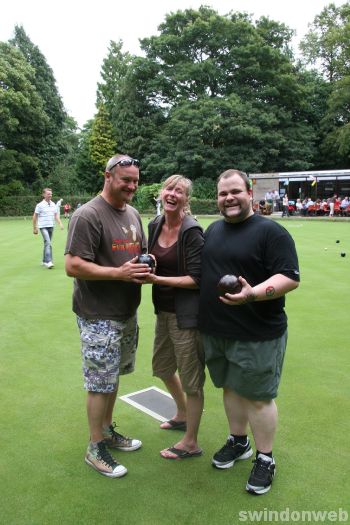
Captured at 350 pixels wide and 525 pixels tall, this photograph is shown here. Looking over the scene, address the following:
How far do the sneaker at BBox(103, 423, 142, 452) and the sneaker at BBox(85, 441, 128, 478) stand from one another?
0.26 m

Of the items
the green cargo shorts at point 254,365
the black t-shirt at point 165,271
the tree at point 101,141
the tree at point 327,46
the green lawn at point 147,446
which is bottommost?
the green lawn at point 147,446

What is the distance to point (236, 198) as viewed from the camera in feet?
9.86

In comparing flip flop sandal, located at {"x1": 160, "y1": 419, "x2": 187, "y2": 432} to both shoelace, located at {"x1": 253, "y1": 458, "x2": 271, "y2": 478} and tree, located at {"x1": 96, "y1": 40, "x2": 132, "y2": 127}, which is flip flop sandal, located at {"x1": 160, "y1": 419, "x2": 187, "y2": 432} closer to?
shoelace, located at {"x1": 253, "y1": 458, "x2": 271, "y2": 478}

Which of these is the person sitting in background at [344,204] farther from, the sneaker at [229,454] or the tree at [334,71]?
the sneaker at [229,454]

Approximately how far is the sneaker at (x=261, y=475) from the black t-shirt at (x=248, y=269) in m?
0.86

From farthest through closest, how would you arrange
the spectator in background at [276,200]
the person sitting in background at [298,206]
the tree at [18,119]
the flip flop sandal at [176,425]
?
the tree at [18,119] < the spectator in background at [276,200] < the person sitting in background at [298,206] < the flip flop sandal at [176,425]

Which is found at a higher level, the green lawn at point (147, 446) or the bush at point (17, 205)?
the bush at point (17, 205)

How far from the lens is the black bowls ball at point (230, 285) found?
9.00ft

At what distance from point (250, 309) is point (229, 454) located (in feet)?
3.81

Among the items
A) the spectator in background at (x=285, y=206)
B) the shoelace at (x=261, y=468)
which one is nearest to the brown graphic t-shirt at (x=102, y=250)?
the shoelace at (x=261, y=468)

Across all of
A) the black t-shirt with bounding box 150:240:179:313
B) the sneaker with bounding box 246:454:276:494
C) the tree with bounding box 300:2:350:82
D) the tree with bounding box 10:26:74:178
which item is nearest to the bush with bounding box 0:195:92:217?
the tree with bounding box 10:26:74:178

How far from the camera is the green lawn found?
2891 mm

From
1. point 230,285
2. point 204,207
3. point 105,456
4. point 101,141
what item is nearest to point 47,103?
point 101,141

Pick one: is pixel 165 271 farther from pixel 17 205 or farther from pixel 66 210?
pixel 17 205
